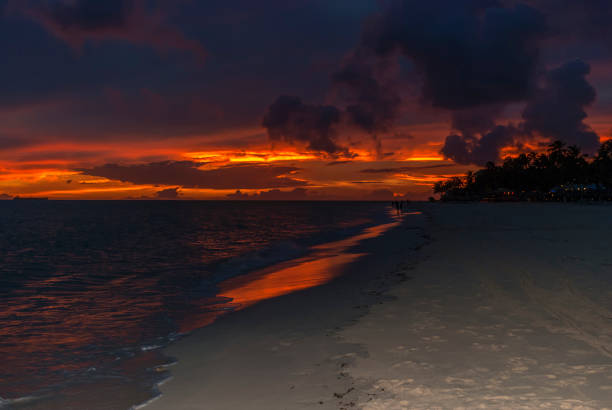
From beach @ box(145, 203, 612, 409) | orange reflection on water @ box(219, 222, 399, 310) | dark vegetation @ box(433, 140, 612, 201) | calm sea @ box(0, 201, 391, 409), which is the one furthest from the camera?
dark vegetation @ box(433, 140, 612, 201)

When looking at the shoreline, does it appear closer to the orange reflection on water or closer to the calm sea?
the calm sea

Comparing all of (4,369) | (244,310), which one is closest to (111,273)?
(244,310)

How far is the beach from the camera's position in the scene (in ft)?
16.9

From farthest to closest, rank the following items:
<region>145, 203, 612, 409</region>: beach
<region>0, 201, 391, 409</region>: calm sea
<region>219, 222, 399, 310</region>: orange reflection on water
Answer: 1. <region>219, 222, 399, 310</region>: orange reflection on water
2. <region>0, 201, 391, 409</region>: calm sea
3. <region>145, 203, 612, 409</region>: beach

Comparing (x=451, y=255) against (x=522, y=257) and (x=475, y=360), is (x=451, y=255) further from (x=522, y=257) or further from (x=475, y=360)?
(x=475, y=360)

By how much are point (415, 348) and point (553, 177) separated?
159 meters

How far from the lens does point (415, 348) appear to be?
22.0 feet

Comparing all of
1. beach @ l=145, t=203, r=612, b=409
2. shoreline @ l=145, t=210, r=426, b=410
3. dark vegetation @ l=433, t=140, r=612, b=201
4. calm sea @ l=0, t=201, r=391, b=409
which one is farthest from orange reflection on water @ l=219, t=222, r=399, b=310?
dark vegetation @ l=433, t=140, r=612, b=201

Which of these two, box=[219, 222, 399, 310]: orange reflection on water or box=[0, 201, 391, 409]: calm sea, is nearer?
box=[0, 201, 391, 409]: calm sea

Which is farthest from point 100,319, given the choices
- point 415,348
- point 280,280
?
point 415,348

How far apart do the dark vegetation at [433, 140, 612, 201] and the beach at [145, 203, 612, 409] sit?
10864 cm

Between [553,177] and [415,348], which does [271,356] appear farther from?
[553,177]

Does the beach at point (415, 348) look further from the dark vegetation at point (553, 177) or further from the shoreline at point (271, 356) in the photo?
the dark vegetation at point (553, 177)

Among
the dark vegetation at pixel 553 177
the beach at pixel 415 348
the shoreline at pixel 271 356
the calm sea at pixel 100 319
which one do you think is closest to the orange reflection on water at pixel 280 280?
the calm sea at pixel 100 319
